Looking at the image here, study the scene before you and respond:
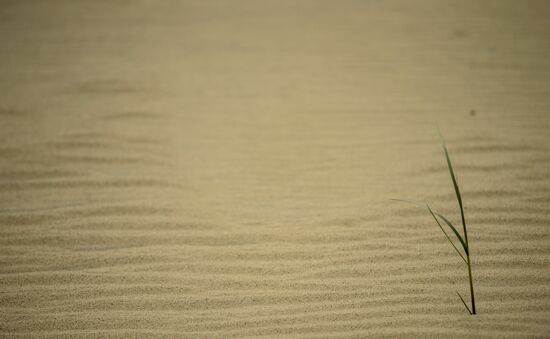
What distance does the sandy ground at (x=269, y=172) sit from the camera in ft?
7.31

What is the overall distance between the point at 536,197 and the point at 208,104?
2659 mm

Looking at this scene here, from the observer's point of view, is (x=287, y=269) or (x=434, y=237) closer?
(x=287, y=269)

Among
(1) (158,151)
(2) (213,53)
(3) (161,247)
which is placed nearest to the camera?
(3) (161,247)

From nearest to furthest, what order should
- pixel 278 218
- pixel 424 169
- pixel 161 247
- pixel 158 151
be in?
pixel 161 247
pixel 278 218
pixel 424 169
pixel 158 151

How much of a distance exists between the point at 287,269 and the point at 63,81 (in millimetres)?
3074

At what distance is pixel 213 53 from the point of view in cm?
489

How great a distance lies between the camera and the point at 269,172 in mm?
3297

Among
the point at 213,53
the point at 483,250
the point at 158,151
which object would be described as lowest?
the point at 483,250

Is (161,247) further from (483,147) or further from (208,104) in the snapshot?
(483,147)

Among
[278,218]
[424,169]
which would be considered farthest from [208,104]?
[424,169]

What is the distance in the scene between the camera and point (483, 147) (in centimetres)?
337

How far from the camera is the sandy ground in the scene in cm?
223

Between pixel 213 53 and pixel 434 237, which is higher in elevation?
pixel 213 53

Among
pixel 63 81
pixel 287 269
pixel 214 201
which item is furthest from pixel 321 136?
pixel 63 81
